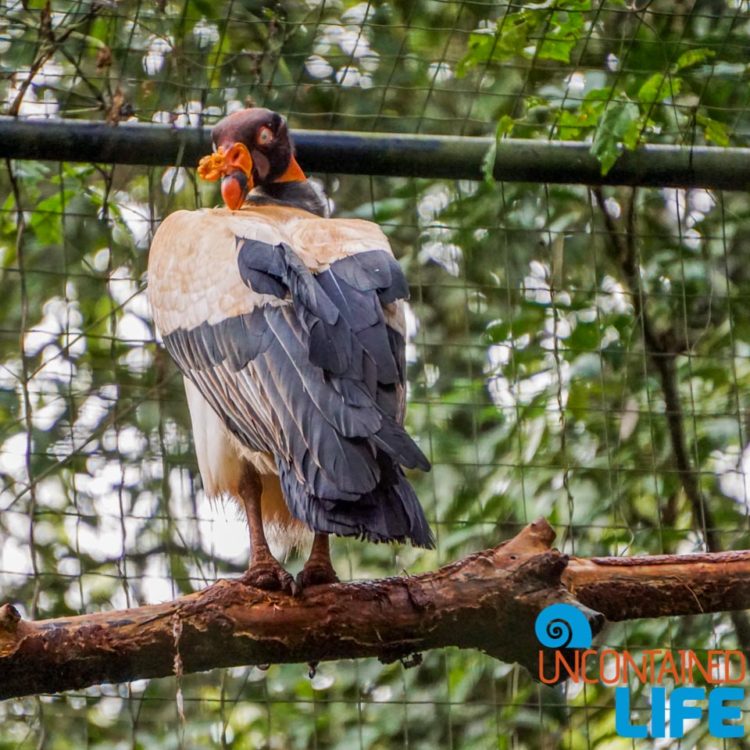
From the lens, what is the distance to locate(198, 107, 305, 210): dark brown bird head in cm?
368

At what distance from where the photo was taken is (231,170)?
146 inches

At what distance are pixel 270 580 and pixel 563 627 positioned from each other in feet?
2.15

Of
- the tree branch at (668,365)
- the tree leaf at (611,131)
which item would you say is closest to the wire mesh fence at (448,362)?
the tree branch at (668,365)

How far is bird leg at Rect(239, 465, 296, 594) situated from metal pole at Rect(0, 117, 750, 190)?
1012 mm

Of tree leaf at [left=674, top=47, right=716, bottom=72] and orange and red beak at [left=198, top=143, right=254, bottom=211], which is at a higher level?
tree leaf at [left=674, top=47, right=716, bottom=72]

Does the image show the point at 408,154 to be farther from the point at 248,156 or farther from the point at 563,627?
the point at 563,627

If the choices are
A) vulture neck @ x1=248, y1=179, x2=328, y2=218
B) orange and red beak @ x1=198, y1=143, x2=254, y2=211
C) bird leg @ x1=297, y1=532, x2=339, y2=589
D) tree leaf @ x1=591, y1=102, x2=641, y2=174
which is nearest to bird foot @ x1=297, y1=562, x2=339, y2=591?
bird leg @ x1=297, y1=532, x2=339, y2=589

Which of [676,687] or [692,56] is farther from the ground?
[692,56]

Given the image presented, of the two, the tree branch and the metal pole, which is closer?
the metal pole

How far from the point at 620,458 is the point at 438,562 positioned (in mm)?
885

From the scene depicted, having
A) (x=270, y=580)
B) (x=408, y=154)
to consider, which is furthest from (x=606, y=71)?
(x=270, y=580)

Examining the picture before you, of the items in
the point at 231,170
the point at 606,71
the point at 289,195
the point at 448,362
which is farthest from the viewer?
the point at 448,362

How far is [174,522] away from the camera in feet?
13.9

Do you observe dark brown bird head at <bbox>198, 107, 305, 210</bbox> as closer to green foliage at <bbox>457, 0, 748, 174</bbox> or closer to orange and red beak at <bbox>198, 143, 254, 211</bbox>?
orange and red beak at <bbox>198, 143, 254, 211</bbox>
